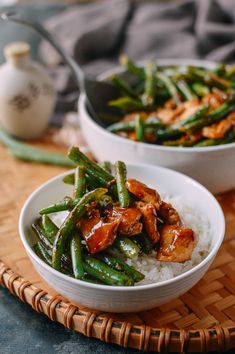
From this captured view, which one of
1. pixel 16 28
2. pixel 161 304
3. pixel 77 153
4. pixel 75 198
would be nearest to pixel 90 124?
pixel 77 153

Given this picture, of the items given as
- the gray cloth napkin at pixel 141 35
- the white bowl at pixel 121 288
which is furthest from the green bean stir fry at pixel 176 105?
the gray cloth napkin at pixel 141 35

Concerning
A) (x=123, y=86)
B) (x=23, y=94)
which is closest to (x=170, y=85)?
(x=123, y=86)

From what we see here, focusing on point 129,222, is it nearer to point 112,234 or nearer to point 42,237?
point 112,234

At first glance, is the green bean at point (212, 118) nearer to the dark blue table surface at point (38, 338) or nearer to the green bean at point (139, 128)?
the green bean at point (139, 128)

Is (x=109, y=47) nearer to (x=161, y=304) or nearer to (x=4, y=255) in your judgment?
(x=4, y=255)

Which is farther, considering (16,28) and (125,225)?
(16,28)

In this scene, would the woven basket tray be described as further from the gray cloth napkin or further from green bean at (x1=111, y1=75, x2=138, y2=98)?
the gray cloth napkin

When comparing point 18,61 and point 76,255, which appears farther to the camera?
point 18,61
